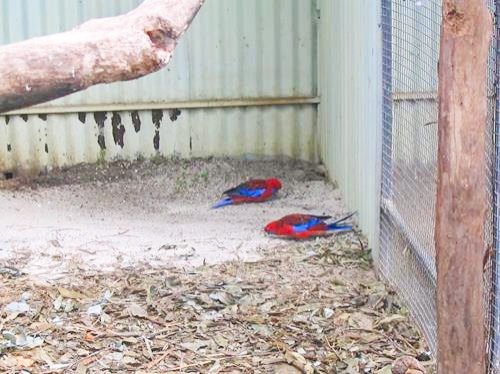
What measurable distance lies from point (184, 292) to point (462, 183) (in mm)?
2584

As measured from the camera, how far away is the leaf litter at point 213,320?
4.23 meters

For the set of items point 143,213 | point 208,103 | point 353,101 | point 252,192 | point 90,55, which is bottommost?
point 143,213

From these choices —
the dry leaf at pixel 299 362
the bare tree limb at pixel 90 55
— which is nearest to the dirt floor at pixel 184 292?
the dry leaf at pixel 299 362

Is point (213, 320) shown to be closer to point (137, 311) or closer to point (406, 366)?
point (137, 311)

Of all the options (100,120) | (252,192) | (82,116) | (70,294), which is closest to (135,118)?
(100,120)

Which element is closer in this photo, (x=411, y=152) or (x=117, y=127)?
(x=411, y=152)

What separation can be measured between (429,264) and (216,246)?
1.94 m

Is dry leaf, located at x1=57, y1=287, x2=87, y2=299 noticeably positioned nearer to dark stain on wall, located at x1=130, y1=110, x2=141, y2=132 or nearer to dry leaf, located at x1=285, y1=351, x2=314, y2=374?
dry leaf, located at x1=285, y1=351, x2=314, y2=374

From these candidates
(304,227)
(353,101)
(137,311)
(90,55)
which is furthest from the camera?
(353,101)

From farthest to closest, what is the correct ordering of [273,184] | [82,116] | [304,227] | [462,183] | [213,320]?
[82,116] < [273,184] < [304,227] < [213,320] < [462,183]

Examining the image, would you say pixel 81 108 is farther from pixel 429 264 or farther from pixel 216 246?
pixel 429 264

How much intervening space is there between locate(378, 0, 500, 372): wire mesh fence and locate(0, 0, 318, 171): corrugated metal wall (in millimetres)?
2865

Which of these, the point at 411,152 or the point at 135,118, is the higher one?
the point at 411,152

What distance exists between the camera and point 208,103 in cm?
788
